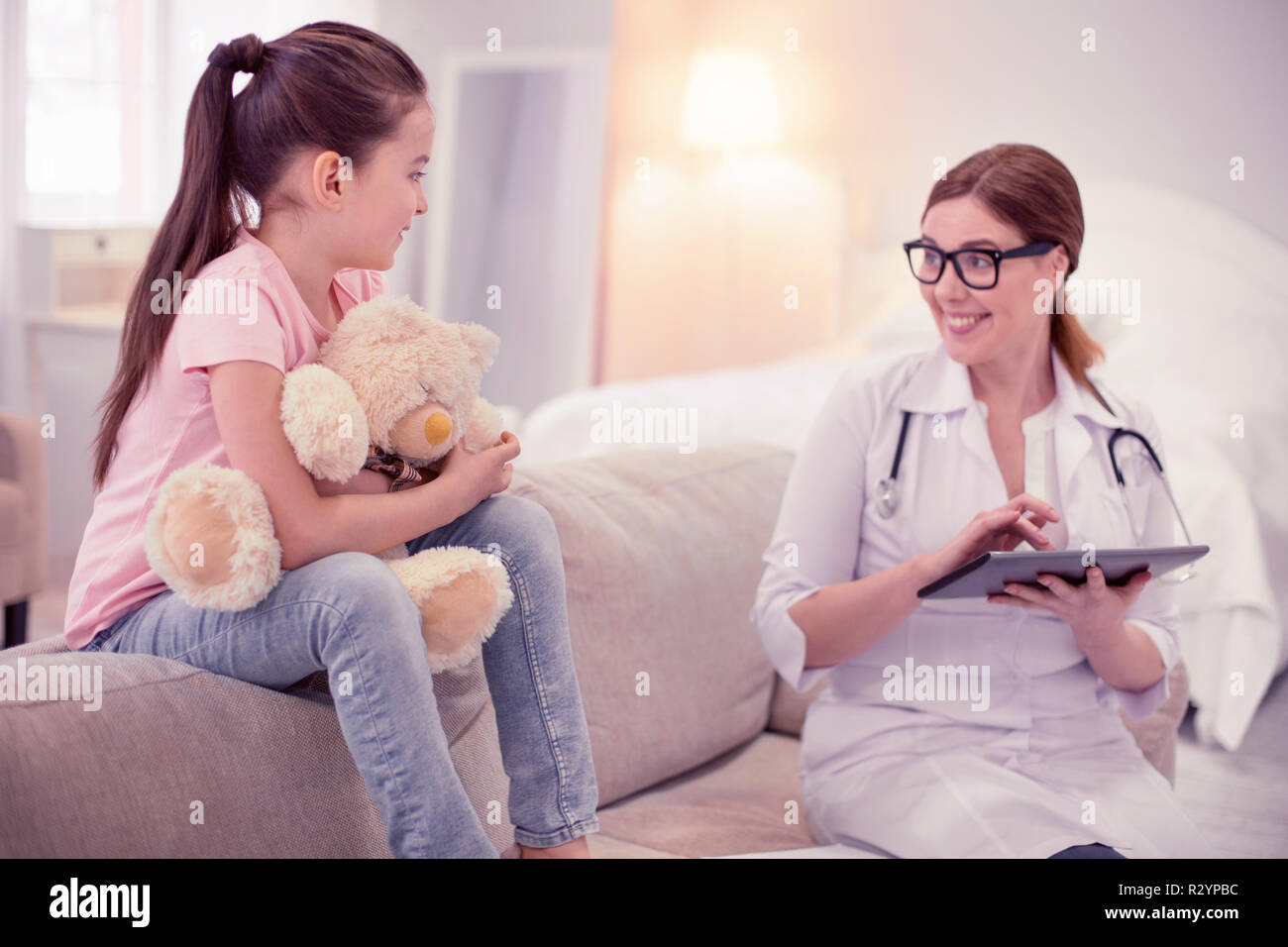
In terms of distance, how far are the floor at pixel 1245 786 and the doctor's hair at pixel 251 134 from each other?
1.64 meters

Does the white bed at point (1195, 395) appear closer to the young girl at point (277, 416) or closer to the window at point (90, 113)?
the young girl at point (277, 416)

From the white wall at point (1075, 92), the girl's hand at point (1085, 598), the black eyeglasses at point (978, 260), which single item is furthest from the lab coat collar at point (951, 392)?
the white wall at point (1075, 92)

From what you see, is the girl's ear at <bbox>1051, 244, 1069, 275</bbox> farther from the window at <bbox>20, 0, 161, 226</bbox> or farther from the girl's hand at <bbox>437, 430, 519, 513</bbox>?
the window at <bbox>20, 0, 161, 226</bbox>

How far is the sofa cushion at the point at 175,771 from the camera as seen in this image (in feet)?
2.97

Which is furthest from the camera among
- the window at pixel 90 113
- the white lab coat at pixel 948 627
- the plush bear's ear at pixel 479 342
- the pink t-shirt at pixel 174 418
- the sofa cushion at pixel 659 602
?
the window at pixel 90 113

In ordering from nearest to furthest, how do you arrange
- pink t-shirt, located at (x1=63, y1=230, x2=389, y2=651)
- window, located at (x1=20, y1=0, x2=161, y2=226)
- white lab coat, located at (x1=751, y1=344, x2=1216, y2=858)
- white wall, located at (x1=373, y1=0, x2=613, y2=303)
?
pink t-shirt, located at (x1=63, y1=230, x2=389, y2=651)
white lab coat, located at (x1=751, y1=344, x2=1216, y2=858)
window, located at (x1=20, y1=0, x2=161, y2=226)
white wall, located at (x1=373, y1=0, x2=613, y2=303)

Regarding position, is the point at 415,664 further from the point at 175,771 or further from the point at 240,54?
the point at 240,54

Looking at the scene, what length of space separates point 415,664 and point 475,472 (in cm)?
21

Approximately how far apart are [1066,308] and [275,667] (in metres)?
0.98

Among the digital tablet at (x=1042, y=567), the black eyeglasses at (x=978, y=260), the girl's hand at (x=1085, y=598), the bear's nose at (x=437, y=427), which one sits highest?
the black eyeglasses at (x=978, y=260)

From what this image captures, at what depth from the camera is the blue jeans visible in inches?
37.0

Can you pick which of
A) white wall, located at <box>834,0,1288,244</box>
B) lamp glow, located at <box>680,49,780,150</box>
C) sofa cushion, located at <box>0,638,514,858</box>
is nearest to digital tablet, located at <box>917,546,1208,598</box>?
sofa cushion, located at <box>0,638,514,858</box>
